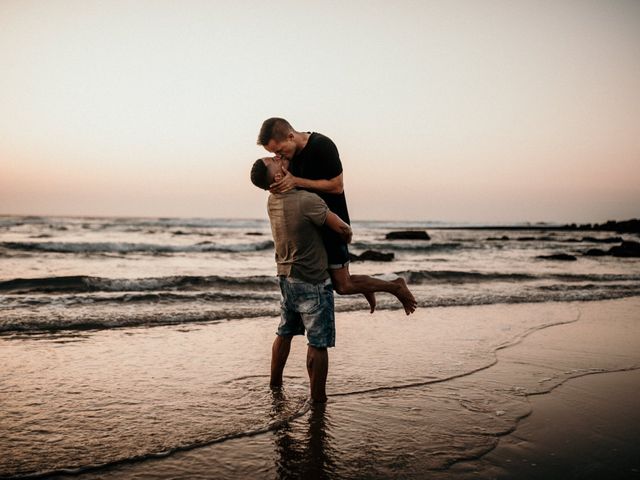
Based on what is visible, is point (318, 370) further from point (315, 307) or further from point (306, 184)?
point (306, 184)

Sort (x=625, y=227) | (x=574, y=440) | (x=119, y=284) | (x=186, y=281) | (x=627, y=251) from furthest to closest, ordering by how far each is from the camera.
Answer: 1. (x=625, y=227)
2. (x=627, y=251)
3. (x=186, y=281)
4. (x=119, y=284)
5. (x=574, y=440)

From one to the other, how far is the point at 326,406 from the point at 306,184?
1765 mm

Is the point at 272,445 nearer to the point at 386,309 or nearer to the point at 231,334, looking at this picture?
the point at 231,334

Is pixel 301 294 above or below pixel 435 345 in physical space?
above

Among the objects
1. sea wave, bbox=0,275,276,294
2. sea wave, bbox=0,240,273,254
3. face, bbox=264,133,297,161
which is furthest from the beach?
sea wave, bbox=0,240,273,254

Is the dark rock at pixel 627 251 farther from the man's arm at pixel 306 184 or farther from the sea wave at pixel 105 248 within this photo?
the man's arm at pixel 306 184

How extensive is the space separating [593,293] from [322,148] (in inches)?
392

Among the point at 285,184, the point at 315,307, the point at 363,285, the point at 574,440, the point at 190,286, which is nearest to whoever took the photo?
the point at 574,440

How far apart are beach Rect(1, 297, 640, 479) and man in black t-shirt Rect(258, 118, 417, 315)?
3.60ft

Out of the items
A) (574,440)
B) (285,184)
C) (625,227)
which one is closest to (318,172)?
(285,184)

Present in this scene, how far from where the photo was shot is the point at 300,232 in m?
4.09

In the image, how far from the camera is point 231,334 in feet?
22.8

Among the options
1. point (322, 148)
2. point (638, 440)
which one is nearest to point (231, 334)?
point (322, 148)

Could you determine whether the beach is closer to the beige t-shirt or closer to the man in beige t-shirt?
the man in beige t-shirt
